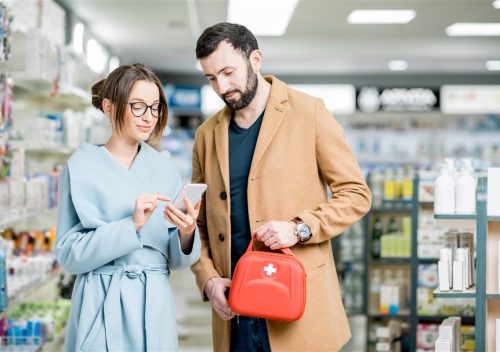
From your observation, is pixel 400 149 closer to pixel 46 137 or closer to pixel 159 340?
pixel 46 137

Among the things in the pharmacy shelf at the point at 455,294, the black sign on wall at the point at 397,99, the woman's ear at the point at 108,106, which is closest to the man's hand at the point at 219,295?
the woman's ear at the point at 108,106

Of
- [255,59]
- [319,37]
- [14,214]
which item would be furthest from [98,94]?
[319,37]

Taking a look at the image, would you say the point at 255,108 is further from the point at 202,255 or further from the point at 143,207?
the point at 143,207

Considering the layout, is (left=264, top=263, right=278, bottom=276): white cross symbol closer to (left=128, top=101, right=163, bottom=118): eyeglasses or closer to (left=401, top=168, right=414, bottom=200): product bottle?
(left=128, top=101, right=163, bottom=118): eyeglasses

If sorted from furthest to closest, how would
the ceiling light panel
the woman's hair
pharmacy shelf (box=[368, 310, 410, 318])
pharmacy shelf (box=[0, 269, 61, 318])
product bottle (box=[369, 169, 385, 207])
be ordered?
the ceiling light panel
product bottle (box=[369, 169, 385, 207])
pharmacy shelf (box=[368, 310, 410, 318])
pharmacy shelf (box=[0, 269, 61, 318])
the woman's hair

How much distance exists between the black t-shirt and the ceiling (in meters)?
5.98

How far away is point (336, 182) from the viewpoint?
286cm

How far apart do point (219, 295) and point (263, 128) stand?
61 centimetres

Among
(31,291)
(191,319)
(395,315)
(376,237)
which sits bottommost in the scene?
(191,319)

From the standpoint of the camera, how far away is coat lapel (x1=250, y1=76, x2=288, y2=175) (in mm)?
2832

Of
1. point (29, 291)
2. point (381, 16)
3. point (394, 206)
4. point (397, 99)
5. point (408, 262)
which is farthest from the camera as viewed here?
point (397, 99)

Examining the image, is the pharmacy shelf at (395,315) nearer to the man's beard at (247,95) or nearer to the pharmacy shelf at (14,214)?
the pharmacy shelf at (14,214)

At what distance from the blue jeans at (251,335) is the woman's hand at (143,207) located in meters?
0.66

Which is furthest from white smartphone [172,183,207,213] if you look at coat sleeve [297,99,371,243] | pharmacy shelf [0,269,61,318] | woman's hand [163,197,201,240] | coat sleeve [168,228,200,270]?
pharmacy shelf [0,269,61,318]
